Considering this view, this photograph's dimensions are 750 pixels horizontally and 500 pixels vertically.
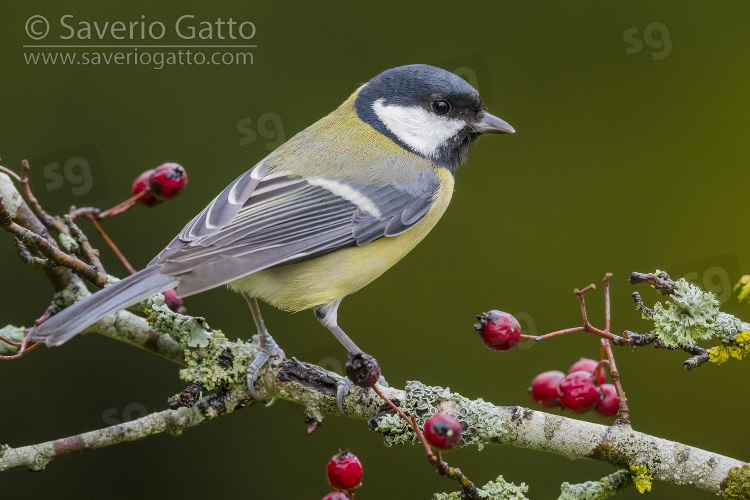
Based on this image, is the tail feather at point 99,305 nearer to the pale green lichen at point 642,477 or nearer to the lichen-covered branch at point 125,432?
the lichen-covered branch at point 125,432

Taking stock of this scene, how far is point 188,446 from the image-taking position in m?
2.43

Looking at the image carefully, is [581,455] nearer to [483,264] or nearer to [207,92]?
[483,264]

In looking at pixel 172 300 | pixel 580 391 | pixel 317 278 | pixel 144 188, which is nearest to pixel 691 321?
pixel 580 391

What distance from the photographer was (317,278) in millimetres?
1671

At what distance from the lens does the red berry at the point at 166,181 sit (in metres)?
1.65

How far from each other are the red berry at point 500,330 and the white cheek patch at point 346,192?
0.55 meters

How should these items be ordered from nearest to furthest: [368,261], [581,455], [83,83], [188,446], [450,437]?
1. [450,437]
2. [581,455]
3. [368,261]
4. [188,446]
5. [83,83]

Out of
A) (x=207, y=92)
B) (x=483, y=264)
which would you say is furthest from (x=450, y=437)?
(x=207, y=92)

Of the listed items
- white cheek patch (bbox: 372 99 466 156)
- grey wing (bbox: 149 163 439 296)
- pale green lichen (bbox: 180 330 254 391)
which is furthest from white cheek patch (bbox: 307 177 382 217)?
pale green lichen (bbox: 180 330 254 391)

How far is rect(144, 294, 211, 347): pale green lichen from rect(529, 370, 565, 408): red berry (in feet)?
2.24

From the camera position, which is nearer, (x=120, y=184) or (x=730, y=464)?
(x=730, y=464)

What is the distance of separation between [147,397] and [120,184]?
72 cm

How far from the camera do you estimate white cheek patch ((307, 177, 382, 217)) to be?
1792mm

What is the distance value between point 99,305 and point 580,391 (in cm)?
92
